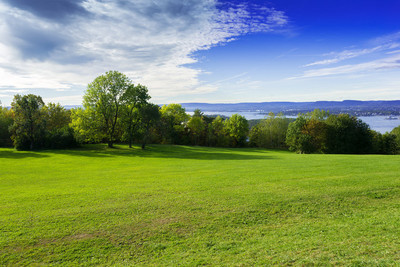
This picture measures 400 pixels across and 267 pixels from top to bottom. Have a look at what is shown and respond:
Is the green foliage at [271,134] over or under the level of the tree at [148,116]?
under

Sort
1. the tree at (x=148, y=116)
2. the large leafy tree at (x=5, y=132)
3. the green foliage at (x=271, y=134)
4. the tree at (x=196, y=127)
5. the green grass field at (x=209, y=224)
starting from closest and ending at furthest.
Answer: the green grass field at (x=209, y=224)
the tree at (x=148, y=116)
the large leafy tree at (x=5, y=132)
the tree at (x=196, y=127)
the green foliage at (x=271, y=134)

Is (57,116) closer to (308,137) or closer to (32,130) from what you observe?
(32,130)

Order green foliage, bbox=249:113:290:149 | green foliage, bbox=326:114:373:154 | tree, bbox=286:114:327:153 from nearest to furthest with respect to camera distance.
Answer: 1. green foliage, bbox=326:114:373:154
2. tree, bbox=286:114:327:153
3. green foliage, bbox=249:113:290:149

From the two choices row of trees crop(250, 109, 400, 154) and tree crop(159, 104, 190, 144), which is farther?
tree crop(159, 104, 190, 144)

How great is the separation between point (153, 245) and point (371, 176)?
1550 cm

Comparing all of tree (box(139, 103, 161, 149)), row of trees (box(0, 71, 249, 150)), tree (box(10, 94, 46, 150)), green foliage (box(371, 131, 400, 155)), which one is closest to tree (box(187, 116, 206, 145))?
row of trees (box(0, 71, 249, 150))

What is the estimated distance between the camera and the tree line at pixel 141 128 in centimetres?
4519

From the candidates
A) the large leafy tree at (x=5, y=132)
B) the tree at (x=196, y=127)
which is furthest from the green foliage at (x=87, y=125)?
the tree at (x=196, y=127)

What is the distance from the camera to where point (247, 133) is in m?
78.2

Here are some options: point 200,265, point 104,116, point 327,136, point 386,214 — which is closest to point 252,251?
point 200,265

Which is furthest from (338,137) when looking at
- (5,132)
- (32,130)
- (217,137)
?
(5,132)

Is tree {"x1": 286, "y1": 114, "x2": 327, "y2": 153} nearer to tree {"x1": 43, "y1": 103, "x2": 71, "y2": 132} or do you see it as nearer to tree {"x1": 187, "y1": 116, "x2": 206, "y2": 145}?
tree {"x1": 187, "y1": 116, "x2": 206, "y2": 145}

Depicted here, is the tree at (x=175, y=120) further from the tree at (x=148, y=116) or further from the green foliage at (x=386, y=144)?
the green foliage at (x=386, y=144)

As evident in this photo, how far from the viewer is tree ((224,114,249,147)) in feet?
244
